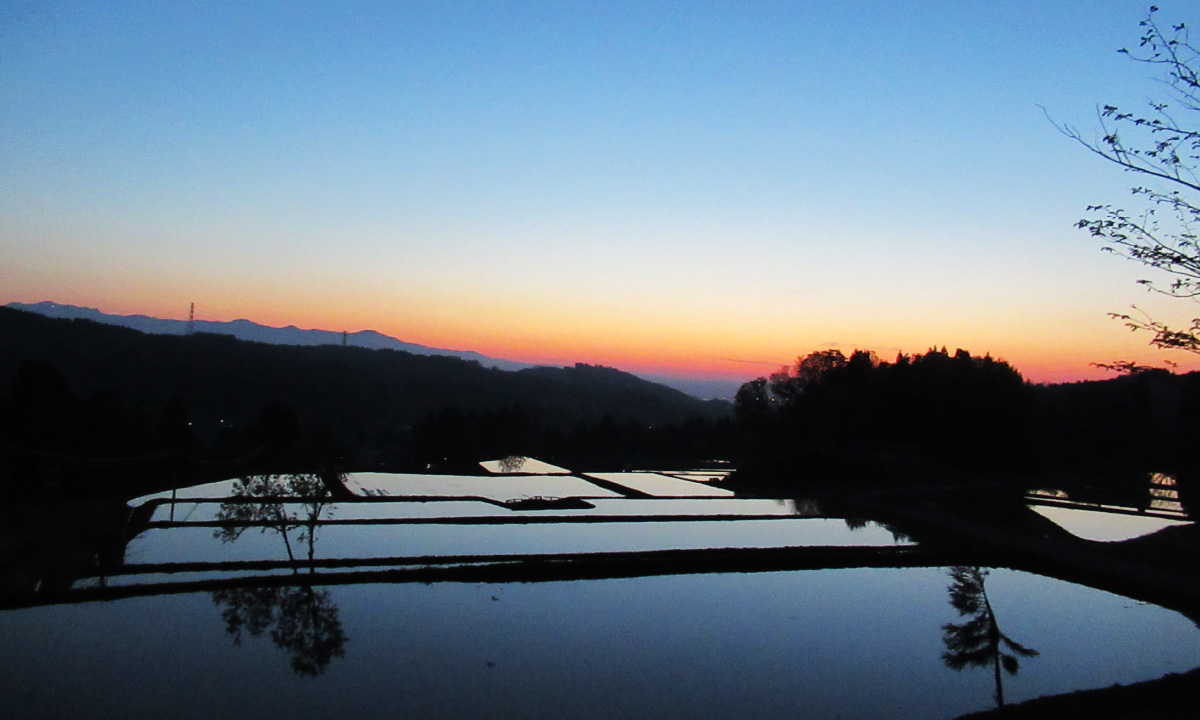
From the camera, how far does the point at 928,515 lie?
91.5 feet

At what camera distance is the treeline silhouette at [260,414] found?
3194cm

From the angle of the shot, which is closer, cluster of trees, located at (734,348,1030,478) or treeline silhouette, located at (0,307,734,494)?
treeline silhouette, located at (0,307,734,494)

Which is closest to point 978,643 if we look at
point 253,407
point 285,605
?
point 285,605

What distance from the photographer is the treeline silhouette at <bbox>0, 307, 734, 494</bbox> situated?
3194 centimetres

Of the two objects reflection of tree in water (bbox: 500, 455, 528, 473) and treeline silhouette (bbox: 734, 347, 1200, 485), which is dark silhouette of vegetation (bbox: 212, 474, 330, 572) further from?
reflection of tree in water (bbox: 500, 455, 528, 473)

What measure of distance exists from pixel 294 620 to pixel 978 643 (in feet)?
38.6

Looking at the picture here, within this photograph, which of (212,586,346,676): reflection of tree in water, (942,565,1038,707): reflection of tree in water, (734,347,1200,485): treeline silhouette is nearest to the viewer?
(212,586,346,676): reflection of tree in water

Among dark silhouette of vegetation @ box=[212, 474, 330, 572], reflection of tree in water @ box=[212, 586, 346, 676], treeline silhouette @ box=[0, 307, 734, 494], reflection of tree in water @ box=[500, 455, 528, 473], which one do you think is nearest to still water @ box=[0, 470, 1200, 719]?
reflection of tree in water @ box=[212, 586, 346, 676]

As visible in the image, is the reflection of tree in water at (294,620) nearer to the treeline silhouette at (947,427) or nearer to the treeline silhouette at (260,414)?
the treeline silhouette at (260,414)

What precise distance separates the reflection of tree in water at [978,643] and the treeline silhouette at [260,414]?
15044 mm

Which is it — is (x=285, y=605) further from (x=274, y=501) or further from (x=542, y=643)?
(x=542, y=643)

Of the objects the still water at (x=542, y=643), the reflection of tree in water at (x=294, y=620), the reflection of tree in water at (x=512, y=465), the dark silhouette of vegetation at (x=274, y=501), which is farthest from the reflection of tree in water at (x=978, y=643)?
the reflection of tree in water at (x=512, y=465)

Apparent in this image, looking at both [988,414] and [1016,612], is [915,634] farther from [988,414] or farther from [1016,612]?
[988,414]

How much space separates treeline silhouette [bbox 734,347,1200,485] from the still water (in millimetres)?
25705
